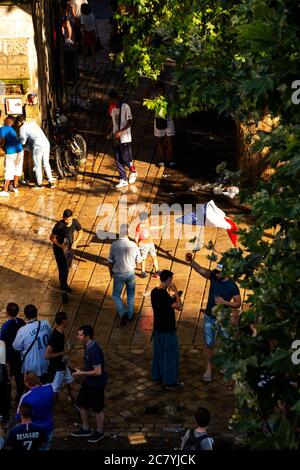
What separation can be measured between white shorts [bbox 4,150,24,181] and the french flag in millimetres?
3472

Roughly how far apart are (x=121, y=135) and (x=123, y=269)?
18.5 feet

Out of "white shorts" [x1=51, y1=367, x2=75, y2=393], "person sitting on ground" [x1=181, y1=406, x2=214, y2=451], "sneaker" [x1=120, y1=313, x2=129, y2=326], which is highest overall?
"person sitting on ground" [x1=181, y1=406, x2=214, y2=451]

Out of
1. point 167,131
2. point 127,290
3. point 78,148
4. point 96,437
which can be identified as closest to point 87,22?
point 78,148

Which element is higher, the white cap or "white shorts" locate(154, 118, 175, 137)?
"white shorts" locate(154, 118, 175, 137)

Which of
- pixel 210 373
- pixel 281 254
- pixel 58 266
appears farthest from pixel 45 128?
pixel 281 254

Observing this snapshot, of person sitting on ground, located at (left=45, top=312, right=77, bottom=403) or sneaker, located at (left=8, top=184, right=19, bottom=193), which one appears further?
sneaker, located at (left=8, top=184, right=19, bottom=193)

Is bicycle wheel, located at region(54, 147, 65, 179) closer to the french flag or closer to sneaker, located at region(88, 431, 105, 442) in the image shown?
the french flag

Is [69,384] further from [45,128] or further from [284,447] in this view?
[45,128]

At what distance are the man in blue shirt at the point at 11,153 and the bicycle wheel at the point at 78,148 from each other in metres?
1.22

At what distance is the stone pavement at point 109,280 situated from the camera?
47.2 feet

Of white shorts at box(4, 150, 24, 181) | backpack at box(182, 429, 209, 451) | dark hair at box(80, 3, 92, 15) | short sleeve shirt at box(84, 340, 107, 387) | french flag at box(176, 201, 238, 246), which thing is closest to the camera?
backpack at box(182, 429, 209, 451)

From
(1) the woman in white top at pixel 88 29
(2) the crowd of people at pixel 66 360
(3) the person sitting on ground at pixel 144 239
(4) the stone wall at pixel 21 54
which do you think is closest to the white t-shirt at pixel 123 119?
(4) the stone wall at pixel 21 54

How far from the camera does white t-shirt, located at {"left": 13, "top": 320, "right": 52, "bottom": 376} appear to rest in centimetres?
1382

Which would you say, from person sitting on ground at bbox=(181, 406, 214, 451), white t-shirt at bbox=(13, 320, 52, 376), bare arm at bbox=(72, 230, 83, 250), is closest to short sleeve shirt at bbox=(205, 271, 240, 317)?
white t-shirt at bbox=(13, 320, 52, 376)
